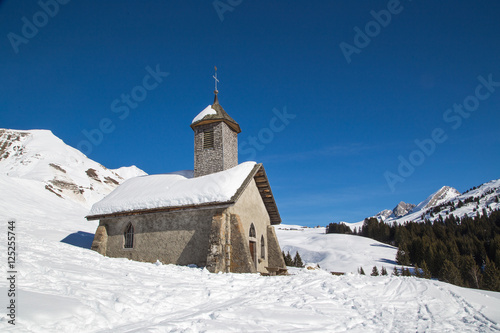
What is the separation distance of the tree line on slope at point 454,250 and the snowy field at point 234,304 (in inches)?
1500

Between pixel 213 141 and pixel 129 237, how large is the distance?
771 centimetres

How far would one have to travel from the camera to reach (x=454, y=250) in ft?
176

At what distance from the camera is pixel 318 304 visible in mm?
8195

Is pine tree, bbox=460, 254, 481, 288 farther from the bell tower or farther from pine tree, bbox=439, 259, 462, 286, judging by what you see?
the bell tower

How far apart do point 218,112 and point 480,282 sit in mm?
42584

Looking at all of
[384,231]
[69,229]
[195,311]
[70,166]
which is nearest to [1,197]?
[69,229]

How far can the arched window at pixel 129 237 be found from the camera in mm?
17891

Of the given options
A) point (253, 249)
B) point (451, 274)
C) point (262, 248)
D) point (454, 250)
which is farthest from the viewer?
point (454, 250)

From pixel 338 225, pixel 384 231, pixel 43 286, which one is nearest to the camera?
pixel 43 286

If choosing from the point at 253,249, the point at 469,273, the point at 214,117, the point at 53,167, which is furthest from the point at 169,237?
the point at 53,167

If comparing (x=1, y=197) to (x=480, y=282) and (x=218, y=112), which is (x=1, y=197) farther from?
(x=480, y=282)

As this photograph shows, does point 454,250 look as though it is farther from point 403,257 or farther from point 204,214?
point 204,214

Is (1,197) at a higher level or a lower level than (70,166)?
lower

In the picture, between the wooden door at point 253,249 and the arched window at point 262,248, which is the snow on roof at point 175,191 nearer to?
the wooden door at point 253,249
